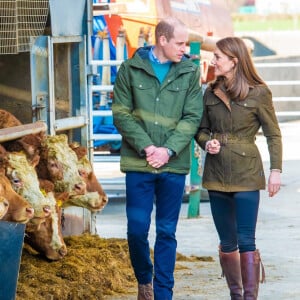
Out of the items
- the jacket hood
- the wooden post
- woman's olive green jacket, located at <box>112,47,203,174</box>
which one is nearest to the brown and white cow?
woman's olive green jacket, located at <box>112,47,203,174</box>

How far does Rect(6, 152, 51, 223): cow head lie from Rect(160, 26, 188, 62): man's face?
3.64 feet

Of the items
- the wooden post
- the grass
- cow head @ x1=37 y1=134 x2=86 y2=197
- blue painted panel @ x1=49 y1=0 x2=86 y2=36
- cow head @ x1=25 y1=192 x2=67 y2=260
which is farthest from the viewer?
the grass

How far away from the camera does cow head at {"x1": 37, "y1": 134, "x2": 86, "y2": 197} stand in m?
7.72

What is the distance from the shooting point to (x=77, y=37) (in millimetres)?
8930

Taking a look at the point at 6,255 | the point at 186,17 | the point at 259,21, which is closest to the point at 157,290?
the point at 6,255

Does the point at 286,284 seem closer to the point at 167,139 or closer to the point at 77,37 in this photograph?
the point at 167,139

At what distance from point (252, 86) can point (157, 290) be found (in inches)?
53.9

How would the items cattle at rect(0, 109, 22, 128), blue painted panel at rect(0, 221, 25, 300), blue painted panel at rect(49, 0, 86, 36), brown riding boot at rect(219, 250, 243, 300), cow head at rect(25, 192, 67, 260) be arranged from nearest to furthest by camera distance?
blue painted panel at rect(0, 221, 25, 300), brown riding boot at rect(219, 250, 243, 300), cow head at rect(25, 192, 67, 260), cattle at rect(0, 109, 22, 128), blue painted panel at rect(49, 0, 86, 36)

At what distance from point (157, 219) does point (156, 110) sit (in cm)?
67

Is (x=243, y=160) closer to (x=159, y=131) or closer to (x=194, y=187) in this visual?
(x=159, y=131)

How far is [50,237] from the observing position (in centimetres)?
757

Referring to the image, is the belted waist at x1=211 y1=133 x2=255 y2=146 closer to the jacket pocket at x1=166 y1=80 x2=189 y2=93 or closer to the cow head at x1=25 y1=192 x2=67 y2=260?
the jacket pocket at x1=166 y1=80 x2=189 y2=93

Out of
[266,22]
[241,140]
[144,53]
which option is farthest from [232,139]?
[266,22]

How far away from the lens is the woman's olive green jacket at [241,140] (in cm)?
690
